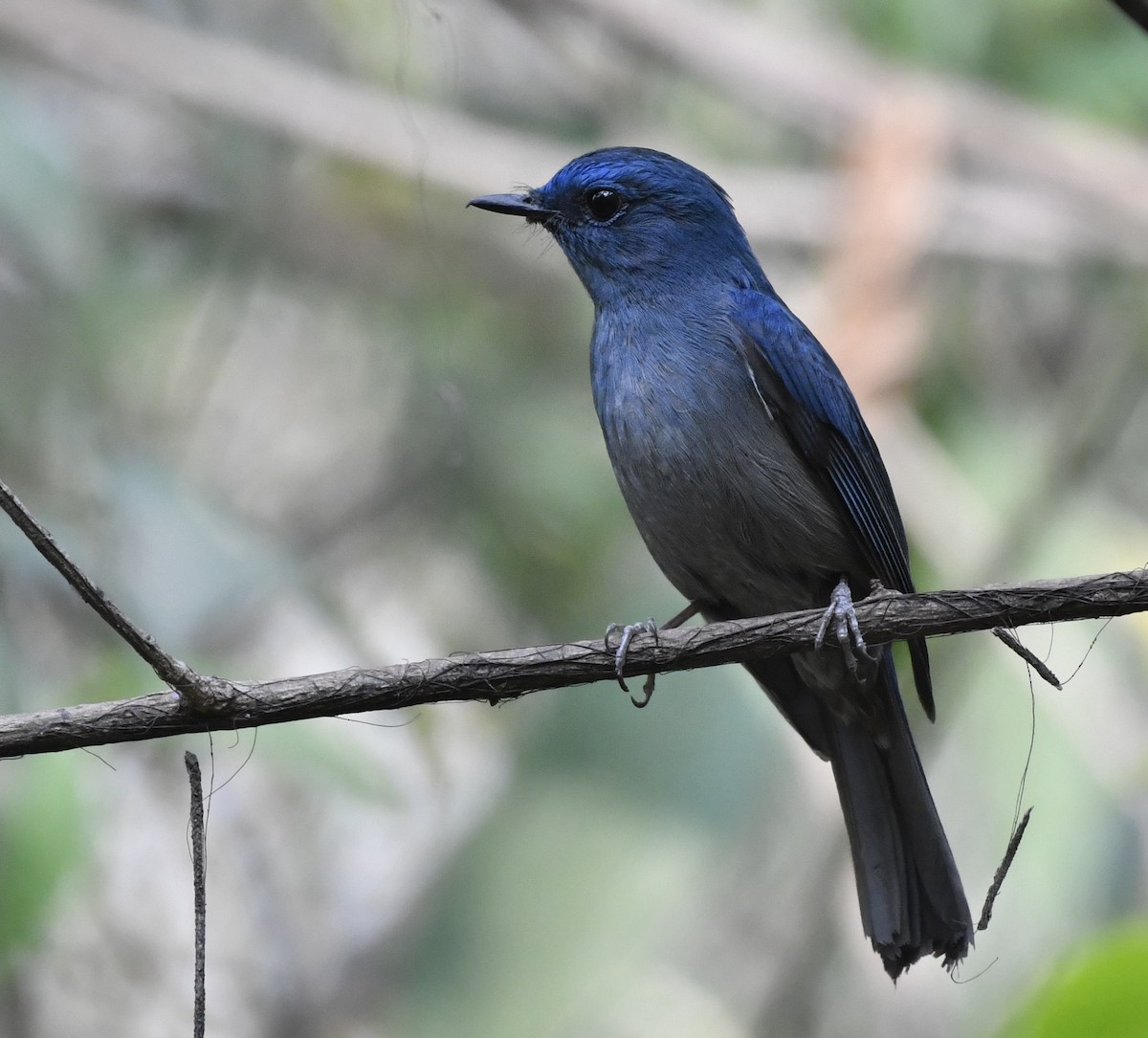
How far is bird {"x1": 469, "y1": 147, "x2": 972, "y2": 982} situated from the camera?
11.8ft

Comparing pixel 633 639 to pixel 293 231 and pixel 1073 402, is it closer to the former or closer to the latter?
pixel 1073 402

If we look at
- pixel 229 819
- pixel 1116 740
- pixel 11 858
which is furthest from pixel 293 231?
pixel 1116 740

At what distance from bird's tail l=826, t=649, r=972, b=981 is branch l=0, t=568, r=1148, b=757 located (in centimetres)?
115

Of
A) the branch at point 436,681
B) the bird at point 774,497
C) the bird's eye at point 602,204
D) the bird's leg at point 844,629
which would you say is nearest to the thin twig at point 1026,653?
the branch at point 436,681

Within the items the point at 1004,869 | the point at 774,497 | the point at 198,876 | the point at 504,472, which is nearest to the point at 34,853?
the point at 198,876

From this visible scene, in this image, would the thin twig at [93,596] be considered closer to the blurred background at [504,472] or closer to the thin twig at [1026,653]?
the thin twig at [1026,653]

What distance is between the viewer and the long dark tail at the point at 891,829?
11.8ft

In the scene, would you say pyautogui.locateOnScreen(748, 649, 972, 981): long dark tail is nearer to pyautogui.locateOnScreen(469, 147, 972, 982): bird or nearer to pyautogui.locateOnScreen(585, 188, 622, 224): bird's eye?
pyautogui.locateOnScreen(469, 147, 972, 982): bird

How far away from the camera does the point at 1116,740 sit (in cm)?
558

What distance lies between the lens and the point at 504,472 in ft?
21.1

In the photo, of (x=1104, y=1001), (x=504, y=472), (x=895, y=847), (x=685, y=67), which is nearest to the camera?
(x=1104, y=1001)

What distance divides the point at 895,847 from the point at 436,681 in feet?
5.45

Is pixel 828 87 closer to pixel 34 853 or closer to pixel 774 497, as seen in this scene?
pixel 774 497

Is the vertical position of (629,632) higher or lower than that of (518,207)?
lower
